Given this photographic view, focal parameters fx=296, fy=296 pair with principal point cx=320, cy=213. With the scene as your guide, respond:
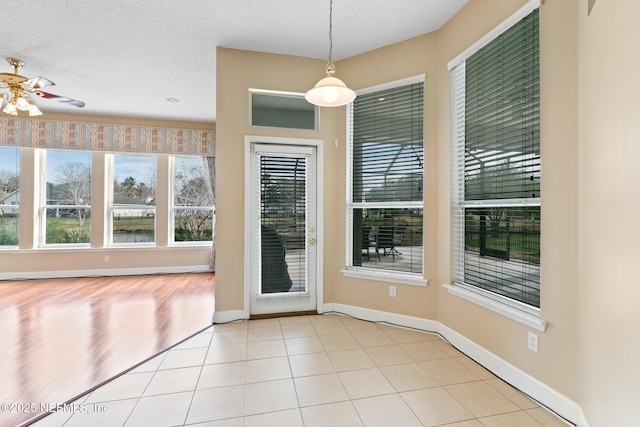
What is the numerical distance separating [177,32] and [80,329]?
131 inches

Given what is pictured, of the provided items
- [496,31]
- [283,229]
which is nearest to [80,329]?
[283,229]

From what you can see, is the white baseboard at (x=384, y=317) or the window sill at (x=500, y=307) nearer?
the window sill at (x=500, y=307)

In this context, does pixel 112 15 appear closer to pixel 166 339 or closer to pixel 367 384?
pixel 166 339

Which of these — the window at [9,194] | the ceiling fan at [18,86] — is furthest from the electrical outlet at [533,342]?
the window at [9,194]

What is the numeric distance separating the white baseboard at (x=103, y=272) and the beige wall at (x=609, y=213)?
606 cm

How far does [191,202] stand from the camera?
6297mm

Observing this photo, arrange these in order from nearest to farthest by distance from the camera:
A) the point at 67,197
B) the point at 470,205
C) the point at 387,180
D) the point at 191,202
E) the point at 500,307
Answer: the point at 500,307
the point at 470,205
the point at 387,180
the point at 67,197
the point at 191,202

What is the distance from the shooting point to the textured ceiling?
8.88ft

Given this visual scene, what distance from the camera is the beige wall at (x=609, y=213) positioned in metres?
1.22

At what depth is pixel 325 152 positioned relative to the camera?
365 centimetres

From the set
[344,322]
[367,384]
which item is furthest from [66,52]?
[367,384]

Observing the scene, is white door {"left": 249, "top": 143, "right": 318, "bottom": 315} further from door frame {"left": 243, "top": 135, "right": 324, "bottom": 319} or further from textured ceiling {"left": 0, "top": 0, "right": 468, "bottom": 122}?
textured ceiling {"left": 0, "top": 0, "right": 468, "bottom": 122}

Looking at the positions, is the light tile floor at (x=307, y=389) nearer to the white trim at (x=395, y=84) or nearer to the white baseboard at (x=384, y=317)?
the white baseboard at (x=384, y=317)

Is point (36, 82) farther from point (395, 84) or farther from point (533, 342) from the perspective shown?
point (533, 342)
